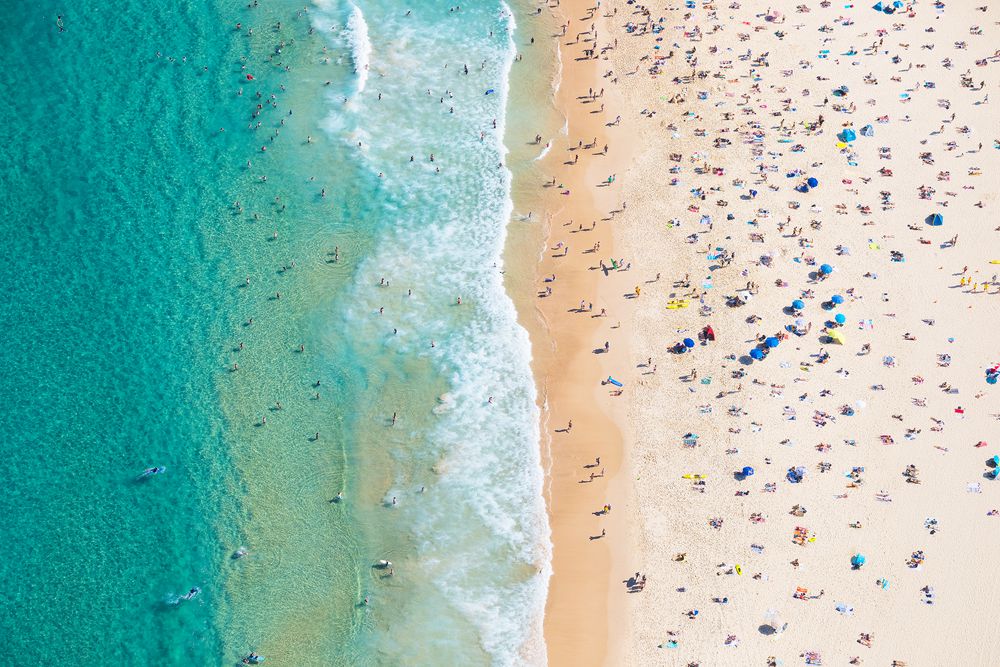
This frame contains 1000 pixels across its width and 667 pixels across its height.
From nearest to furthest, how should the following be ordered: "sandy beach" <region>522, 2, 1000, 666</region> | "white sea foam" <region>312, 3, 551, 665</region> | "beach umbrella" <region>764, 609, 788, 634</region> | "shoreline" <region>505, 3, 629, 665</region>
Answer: "beach umbrella" <region>764, 609, 788, 634</region> < "sandy beach" <region>522, 2, 1000, 666</region> < "shoreline" <region>505, 3, 629, 665</region> < "white sea foam" <region>312, 3, 551, 665</region>

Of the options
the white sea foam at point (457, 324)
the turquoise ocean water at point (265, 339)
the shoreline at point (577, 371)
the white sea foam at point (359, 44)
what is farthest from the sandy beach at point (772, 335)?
the white sea foam at point (359, 44)

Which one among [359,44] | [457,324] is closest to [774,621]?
[457,324]

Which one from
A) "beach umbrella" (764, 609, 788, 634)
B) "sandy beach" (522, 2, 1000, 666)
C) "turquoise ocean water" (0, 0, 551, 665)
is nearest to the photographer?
"beach umbrella" (764, 609, 788, 634)

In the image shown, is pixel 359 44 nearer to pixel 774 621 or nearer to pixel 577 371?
pixel 577 371

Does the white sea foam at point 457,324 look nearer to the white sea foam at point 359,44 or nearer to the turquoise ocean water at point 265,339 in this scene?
the turquoise ocean water at point 265,339

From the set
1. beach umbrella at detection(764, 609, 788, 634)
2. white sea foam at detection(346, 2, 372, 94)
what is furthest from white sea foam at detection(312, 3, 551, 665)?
beach umbrella at detection(764, 609, 788, 634)

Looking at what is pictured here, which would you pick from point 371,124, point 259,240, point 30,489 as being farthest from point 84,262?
point 371,124

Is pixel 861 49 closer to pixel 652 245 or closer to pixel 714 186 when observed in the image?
pixel 714 186

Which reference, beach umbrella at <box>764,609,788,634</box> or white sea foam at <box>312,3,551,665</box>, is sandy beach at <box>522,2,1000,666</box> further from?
white sea foam at <box>312,3,551,665</box>
